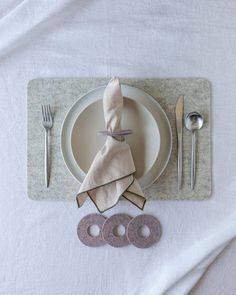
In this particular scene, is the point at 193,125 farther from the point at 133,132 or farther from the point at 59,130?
the point at 59,130

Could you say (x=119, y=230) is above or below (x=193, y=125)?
below

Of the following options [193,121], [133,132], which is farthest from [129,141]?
[193,121]

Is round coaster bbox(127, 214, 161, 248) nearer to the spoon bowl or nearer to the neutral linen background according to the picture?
the neutral linen background

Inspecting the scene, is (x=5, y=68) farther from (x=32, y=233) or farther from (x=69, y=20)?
(x=32, y=233)

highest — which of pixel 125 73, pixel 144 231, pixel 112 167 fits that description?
pixel 125 73

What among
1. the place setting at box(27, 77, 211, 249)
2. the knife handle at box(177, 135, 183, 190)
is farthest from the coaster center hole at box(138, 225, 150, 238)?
the knife handle at box(177, 135, 183, 190)

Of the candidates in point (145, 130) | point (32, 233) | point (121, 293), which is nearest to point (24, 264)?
point (32, 233)
